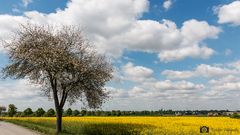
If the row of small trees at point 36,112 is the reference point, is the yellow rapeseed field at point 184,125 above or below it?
below

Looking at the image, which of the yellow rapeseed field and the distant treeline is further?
the distant treeline

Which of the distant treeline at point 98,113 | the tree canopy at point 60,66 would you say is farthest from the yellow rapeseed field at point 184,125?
the distant treeline at point 98,113

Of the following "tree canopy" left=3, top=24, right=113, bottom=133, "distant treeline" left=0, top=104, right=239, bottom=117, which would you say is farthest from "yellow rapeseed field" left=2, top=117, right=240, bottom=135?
"distant treeline" left=0, top=104, right=239, bottom=117

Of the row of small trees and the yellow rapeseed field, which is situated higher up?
the row of small trees

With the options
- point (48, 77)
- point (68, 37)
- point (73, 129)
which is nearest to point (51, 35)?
point (68, 37)

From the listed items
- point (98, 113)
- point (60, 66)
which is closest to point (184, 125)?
point (60, 66)

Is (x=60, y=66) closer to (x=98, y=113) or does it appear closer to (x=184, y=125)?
(x=184, y=125)

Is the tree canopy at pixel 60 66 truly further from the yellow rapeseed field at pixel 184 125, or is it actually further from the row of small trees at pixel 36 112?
the row of small trees at pixel 36 112

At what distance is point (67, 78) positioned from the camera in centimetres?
3384

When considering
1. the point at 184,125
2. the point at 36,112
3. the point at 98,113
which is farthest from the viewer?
the point at 36,112

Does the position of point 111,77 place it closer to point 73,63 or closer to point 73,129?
point 73,63

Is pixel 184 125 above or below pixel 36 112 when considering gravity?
below

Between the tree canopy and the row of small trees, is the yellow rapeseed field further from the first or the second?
the row of small trees

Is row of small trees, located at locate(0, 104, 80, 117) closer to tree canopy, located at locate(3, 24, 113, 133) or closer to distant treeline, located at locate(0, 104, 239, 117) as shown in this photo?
distant treeline, located at locate(0, 104, 239, 117)
